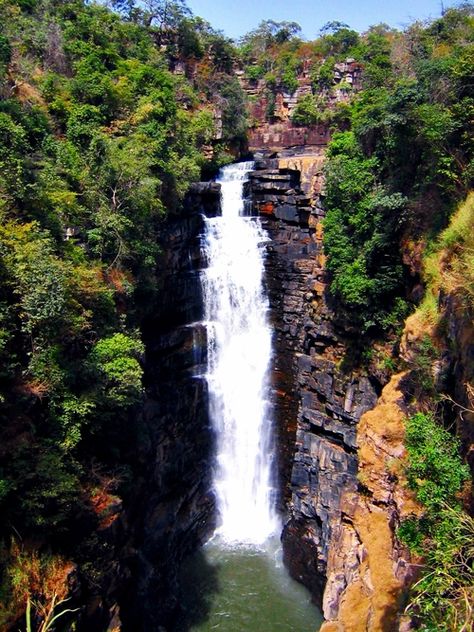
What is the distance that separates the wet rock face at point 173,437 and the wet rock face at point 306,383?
3931mm

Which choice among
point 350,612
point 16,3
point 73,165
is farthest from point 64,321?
point 16,3

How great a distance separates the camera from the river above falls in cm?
1692

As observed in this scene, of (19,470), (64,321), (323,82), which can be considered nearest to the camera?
(19,470)

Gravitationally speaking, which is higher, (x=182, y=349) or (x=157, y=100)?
(x=157, y=100)

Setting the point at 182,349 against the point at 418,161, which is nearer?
the point at 418,161

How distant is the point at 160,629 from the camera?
16109 mm

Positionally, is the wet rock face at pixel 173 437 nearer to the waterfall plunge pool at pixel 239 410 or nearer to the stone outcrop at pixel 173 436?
the stone outcrop at pixel 173 436

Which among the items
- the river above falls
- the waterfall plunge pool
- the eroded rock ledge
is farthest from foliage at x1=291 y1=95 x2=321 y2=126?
the river above falls

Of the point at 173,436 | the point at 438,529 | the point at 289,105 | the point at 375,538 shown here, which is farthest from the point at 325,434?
the point at 289,105

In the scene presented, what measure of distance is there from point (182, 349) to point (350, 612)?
12.8m

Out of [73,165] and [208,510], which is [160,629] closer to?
[208,510]

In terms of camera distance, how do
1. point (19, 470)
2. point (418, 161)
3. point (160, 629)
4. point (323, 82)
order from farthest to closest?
point (323, 82) < point (418, 161) < point (160, 629) < point (19, 470)

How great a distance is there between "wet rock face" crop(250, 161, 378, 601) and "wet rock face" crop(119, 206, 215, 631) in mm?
3931

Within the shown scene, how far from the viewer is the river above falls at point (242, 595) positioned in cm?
1692
